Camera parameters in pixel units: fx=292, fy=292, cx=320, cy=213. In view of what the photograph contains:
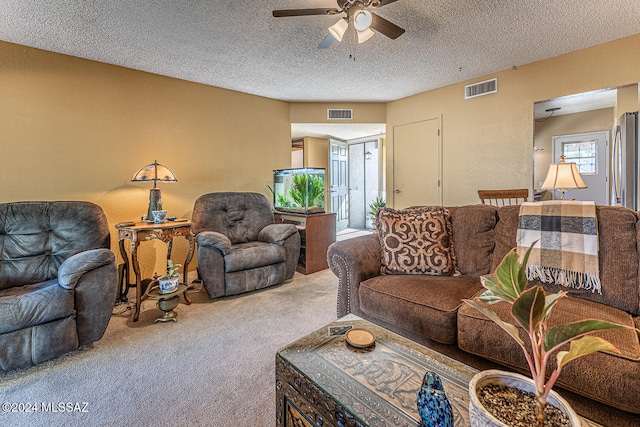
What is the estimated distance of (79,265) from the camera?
184cm

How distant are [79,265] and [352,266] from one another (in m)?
1.73

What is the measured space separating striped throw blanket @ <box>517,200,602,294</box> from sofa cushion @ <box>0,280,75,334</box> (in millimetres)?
2756

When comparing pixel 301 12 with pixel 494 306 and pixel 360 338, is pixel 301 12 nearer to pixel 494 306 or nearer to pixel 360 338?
pixel 360 338

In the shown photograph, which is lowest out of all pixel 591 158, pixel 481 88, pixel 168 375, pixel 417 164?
pixel 168 375

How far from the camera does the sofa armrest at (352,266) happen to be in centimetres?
196

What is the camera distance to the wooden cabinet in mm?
3631

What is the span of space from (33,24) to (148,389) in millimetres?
2844

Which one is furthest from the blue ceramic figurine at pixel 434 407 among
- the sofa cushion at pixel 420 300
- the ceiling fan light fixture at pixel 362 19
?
the ceiling fan light fixture at pixel 362 19

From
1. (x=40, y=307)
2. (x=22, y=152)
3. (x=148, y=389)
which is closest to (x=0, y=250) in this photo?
(x=40, y=307)

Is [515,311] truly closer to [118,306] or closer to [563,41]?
[118,306]

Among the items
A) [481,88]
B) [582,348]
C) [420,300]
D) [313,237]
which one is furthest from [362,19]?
[481,88]

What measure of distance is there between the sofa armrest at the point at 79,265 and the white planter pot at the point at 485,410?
2.17 metres

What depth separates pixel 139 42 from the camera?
260 cm

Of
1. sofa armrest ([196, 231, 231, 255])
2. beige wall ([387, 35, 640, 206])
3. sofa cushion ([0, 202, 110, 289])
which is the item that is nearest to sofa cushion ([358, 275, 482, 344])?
sofa armrest ([196, 231, 231, 255])
